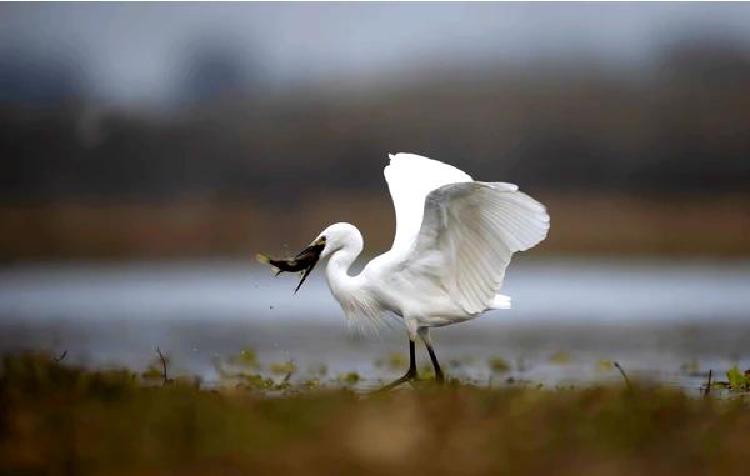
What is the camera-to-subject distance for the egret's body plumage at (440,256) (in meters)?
8.25

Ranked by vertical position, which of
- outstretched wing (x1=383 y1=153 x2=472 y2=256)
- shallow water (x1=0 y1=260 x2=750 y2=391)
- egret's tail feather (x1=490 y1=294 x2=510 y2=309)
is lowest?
shallow water (x1=0 y1=260 x2=750 y2=391)

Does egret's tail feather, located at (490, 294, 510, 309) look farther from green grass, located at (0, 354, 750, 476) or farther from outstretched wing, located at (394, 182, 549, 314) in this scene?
green grass, located at (0, 354, 750, 476)

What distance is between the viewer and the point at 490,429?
5.89 m

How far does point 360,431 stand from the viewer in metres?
5.68

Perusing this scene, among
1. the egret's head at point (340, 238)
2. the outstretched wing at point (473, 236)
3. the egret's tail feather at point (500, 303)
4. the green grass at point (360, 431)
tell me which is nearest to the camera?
the green grass at point (360, 431)

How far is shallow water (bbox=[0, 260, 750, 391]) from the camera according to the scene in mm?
11211

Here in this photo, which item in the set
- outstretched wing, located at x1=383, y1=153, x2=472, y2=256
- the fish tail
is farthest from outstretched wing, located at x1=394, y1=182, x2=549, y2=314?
the fish tail

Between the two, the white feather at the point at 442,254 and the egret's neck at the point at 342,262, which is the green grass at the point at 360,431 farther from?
the egret's neck at the point at 342,262

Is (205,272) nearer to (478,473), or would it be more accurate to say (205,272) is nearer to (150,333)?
(150,333)

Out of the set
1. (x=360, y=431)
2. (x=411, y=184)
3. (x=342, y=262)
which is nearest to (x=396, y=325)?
(x=342, y=262)

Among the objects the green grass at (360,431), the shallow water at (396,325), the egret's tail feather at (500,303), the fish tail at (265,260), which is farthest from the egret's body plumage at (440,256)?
the green grass at (360,431)

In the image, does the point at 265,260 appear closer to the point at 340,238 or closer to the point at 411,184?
the point at 340,238

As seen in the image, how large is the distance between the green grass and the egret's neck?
7.65ft

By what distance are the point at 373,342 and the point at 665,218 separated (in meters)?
16.1
